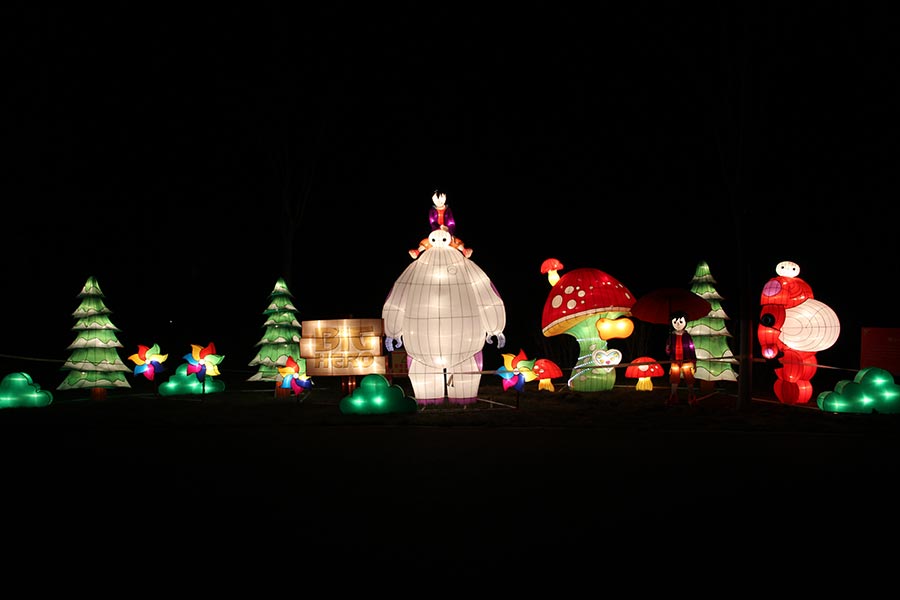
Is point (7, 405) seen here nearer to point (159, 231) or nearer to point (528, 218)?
point (159, 231)

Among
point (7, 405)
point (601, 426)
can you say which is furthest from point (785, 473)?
point (7, 405)

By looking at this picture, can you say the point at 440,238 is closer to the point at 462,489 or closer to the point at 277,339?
the point at 277,339

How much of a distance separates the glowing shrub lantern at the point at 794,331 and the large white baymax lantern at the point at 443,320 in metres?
4.58

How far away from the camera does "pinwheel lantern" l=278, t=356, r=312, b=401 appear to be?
1476 centimetres

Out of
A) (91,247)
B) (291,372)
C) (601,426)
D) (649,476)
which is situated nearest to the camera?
(649,476)

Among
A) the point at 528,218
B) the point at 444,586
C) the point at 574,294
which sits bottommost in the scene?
the point at 444,586

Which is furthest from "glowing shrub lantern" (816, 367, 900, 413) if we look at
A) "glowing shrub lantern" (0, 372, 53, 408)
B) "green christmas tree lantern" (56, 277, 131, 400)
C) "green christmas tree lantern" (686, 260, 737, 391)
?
"glowing shrub lantern" (0, 372, 53, 408)

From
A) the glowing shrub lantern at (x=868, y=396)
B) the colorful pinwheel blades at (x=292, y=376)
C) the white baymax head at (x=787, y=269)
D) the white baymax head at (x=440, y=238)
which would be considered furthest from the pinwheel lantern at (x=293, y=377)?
the glowing shrub lantern at (x=868, y=396)

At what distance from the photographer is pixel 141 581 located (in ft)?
15.8

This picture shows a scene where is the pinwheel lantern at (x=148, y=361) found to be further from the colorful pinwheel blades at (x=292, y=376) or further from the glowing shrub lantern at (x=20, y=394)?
the colorful pinwheel blades at (x=292, y=376)

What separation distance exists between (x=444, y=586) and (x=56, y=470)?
520 centimetres

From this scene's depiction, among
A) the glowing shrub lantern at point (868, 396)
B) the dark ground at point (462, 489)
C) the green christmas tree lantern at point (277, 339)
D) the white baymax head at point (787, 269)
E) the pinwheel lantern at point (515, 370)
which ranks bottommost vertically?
the dark ground at point (462, 489)

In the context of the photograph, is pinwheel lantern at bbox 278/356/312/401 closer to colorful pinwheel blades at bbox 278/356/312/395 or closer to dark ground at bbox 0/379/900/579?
colorful pinwheel blades at bbox 278/356/312/395

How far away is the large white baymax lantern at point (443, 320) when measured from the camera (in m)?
13.1
